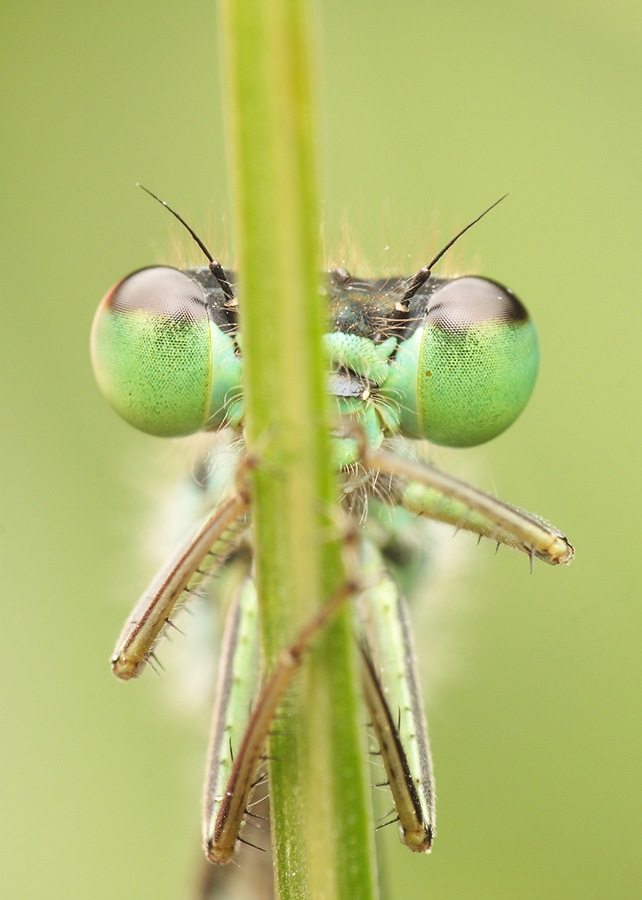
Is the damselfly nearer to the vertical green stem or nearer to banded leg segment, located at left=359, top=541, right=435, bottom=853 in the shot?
banded leg segment, located at left=359, top=541, right=435, bottom=853

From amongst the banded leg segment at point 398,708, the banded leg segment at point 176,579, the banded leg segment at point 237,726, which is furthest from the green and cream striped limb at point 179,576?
the banded leg segment at point 398,708

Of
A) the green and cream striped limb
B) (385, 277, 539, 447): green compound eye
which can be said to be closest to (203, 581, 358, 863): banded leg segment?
the green and cream striped limb

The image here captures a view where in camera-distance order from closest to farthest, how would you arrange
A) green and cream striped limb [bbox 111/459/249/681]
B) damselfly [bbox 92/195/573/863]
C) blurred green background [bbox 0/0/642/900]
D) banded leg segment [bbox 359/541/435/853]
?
green and cream striped limb [bbox 111/459/249/681] → banded leg segment [bbox 359/541/435/853] → damselfly [bbox 92/195/573/863] → blurred green background [bbox 0/0/642/900]

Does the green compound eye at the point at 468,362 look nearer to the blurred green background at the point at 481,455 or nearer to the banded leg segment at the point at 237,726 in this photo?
the banded leg segment at the point at 237,726

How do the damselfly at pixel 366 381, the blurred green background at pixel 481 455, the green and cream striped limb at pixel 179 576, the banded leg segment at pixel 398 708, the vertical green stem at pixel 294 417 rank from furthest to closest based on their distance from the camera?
1. the blurred green background at pixel 481 455
2. the damselfly at pixel 366 381
3. the banded leg segment at pixel 398 708
4. the green and cream striped limb at pixel 179 576
5. the vertical green stem at pixel 294 417

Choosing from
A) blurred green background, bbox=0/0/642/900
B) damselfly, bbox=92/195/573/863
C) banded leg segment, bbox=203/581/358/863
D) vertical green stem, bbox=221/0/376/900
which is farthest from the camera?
blurred green background, bbox=0/0/642/900

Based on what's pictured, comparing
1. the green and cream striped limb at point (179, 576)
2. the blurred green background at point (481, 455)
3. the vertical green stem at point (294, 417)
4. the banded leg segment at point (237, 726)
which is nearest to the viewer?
the vertical green stem at point (294, 417)

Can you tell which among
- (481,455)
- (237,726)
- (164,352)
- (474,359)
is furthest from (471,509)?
(481,455)
